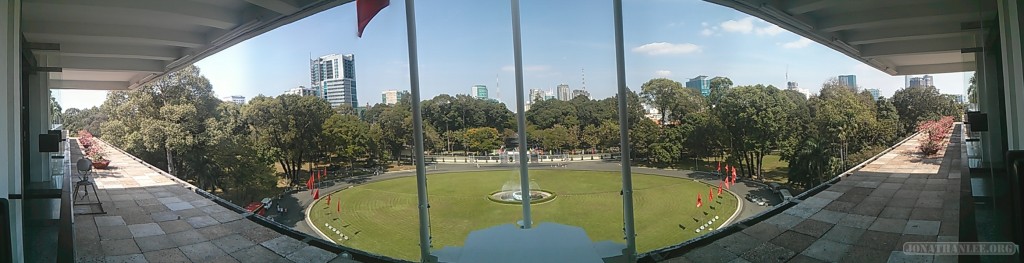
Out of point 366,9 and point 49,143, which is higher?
point 366,9

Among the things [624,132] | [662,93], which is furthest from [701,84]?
[624,132]

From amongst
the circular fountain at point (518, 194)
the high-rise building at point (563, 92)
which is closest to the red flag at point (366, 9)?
the high-rise building at point (563, 92)

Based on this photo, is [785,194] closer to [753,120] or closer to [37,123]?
[753,120]

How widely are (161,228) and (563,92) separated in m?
2.41

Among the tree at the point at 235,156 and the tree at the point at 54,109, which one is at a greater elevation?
the tree at the point at 54,109

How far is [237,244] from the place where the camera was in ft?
6.58

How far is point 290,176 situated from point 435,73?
3.69ft

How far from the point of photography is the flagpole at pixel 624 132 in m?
1.71

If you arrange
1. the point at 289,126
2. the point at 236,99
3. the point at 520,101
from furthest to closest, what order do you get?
the point at 289,126 → the point at 236,99 → the point at 520,101

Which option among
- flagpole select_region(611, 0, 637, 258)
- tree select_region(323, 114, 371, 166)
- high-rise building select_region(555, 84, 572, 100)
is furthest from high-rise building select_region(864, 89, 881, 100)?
tree select_region(323, 114, 371, 166)

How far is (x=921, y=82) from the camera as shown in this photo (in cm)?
162

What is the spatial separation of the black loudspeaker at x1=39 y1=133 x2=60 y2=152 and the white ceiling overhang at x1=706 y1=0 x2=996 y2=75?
357cm

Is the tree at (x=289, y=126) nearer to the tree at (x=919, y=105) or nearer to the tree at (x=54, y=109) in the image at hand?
the tree at (x=54, y=109)

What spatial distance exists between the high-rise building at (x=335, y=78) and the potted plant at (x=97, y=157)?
1.07 m
